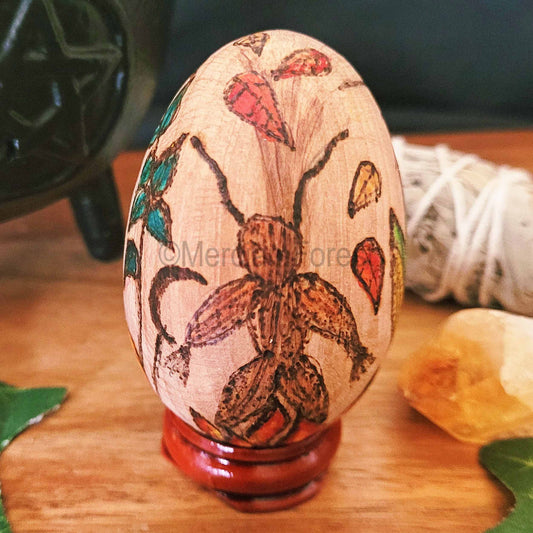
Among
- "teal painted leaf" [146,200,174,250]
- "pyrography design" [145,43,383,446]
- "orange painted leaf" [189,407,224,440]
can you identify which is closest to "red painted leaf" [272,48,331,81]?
"pyrography design" [145,43,383,446]

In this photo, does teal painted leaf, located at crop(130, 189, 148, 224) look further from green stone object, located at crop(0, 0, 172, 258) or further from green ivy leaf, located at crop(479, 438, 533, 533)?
green ivy leaf, located at crop(479, 438, 533, 533)

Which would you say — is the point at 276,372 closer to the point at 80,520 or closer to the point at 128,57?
the point at 80,520

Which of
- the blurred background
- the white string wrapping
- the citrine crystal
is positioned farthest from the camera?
the blurred background

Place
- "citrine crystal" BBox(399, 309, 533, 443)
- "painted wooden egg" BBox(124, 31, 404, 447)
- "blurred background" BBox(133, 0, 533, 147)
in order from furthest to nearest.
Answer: "blurred background" BBox(133, 0, 533, 147) < "citrine crystal" BBox(399, 309, 533, 443) < "painted wooden egg" BBox(124, 31, 404, 447)

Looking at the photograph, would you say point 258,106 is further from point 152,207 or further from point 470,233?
point 470,233

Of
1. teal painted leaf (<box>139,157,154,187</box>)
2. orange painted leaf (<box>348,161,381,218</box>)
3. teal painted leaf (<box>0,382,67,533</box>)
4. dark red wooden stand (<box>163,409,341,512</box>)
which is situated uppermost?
orange painted leaf (<box>348,161,381,218</box>)

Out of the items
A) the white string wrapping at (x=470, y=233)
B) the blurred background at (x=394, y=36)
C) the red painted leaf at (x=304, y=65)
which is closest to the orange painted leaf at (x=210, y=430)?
the red painted leaf at (x=304, y=65)

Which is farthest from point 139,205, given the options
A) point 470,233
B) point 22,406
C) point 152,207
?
Answer: point 470,233
